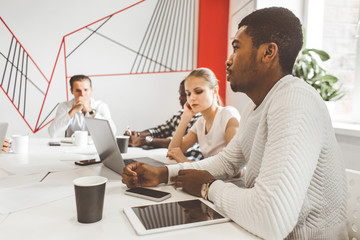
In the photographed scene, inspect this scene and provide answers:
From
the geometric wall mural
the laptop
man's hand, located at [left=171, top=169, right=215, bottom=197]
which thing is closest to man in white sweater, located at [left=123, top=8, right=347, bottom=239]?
man's hand, located at [left=171, top=169, right=215, bottom=197]

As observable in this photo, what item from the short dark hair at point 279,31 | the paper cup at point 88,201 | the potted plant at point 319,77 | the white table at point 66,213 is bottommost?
the white table at point 66,213

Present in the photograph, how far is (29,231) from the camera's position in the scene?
28.1 inches

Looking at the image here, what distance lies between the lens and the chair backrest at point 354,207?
0.97m

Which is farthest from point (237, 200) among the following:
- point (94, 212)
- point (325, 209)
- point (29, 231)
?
point (29, 231)

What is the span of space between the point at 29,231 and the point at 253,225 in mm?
545

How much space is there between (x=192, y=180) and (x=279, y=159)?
379mm

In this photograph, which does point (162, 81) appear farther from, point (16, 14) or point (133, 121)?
point (16, 14)

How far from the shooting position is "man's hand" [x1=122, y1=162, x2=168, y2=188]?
42.0 inches

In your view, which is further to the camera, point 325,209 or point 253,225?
point 325,209

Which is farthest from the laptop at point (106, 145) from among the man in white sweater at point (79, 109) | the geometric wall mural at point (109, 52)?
the geometric wall mural at point (109, 52)

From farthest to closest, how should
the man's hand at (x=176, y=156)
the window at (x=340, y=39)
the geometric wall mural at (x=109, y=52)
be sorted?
the geometric wall mural at (x=109, y=52), the window at (x=340, y=39), the man's hand at (x=176, y=156)

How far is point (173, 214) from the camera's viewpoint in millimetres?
815

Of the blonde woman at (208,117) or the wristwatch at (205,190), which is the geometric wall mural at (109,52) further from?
the wristwatch at (205,190)

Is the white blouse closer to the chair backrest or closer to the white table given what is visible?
the white table
